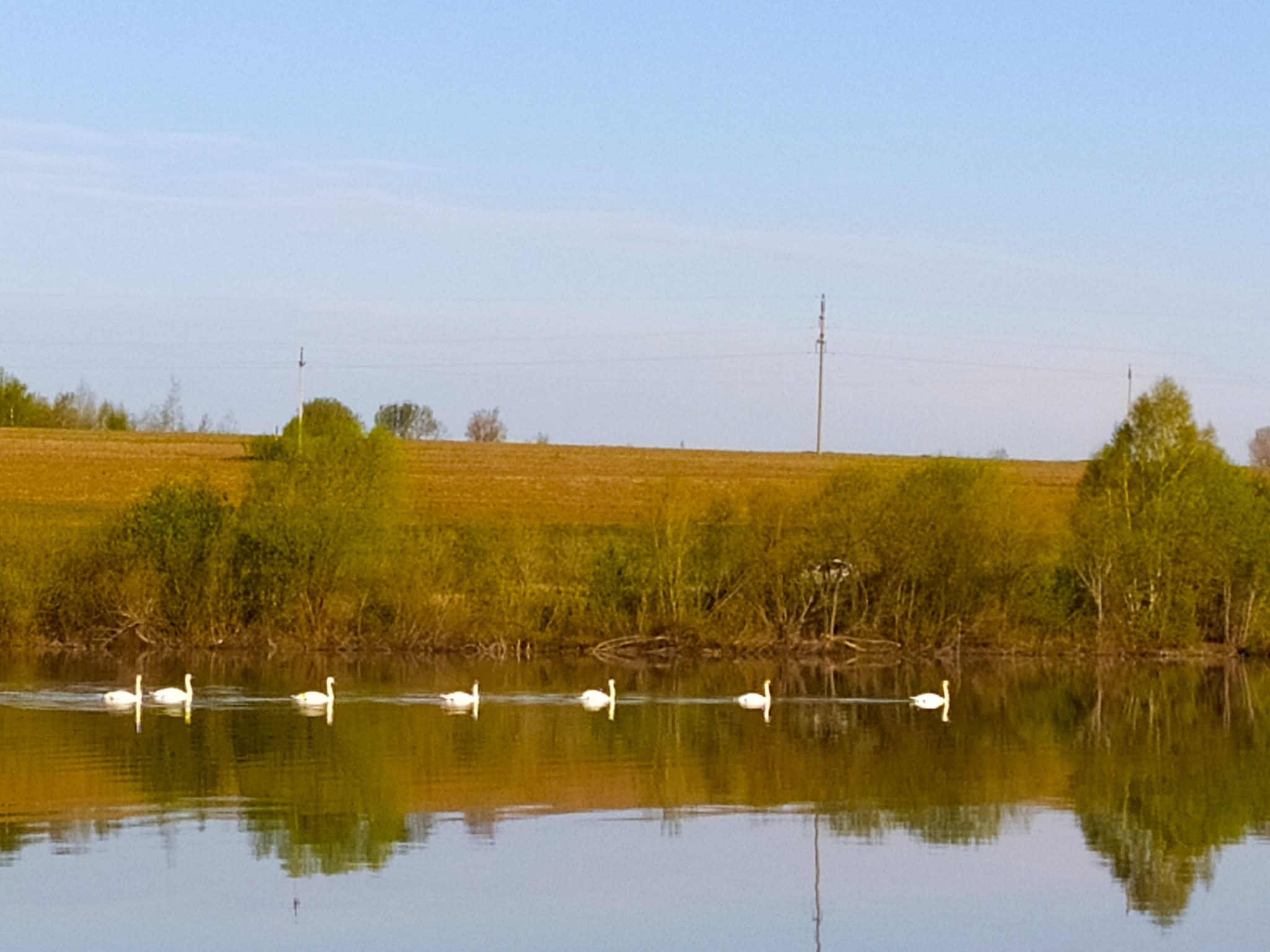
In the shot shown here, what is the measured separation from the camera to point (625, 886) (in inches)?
712

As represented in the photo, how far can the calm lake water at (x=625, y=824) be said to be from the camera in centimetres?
1659

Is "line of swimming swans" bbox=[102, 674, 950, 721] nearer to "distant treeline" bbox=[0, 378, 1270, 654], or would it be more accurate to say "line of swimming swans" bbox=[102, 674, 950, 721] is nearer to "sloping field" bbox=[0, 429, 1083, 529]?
"distant treeline" bbox=[0, 378, 1270, 654]

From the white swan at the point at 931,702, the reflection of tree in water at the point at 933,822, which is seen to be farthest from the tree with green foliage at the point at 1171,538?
the reflection of tree in water at the point at 933,822

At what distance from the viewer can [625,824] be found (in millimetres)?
21500

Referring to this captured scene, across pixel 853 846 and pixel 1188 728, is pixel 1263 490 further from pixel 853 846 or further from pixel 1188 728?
pixel 853 846

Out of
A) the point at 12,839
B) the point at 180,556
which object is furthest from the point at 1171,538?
the point at 12,839

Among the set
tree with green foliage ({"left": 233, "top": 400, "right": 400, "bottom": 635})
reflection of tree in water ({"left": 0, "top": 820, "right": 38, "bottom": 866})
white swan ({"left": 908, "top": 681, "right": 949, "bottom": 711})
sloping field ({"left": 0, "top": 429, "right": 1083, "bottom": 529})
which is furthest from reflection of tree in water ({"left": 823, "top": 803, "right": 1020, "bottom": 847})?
sloping field ({"left": 0, "top": 429, "right": 1083, "bottom": 529})

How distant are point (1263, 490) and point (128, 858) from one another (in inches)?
1528

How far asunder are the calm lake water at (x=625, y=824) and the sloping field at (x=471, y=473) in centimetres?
2705

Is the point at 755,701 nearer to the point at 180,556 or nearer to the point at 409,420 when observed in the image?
the point at 180,556

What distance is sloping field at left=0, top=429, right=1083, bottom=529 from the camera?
67.5 m

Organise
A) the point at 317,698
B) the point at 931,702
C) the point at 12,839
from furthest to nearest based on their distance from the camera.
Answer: the point at 931,702 < the point at 317,698 < the point at 12,839

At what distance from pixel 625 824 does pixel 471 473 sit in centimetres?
5902

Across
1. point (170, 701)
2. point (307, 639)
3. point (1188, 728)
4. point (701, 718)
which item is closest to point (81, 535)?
point (307, 639)
